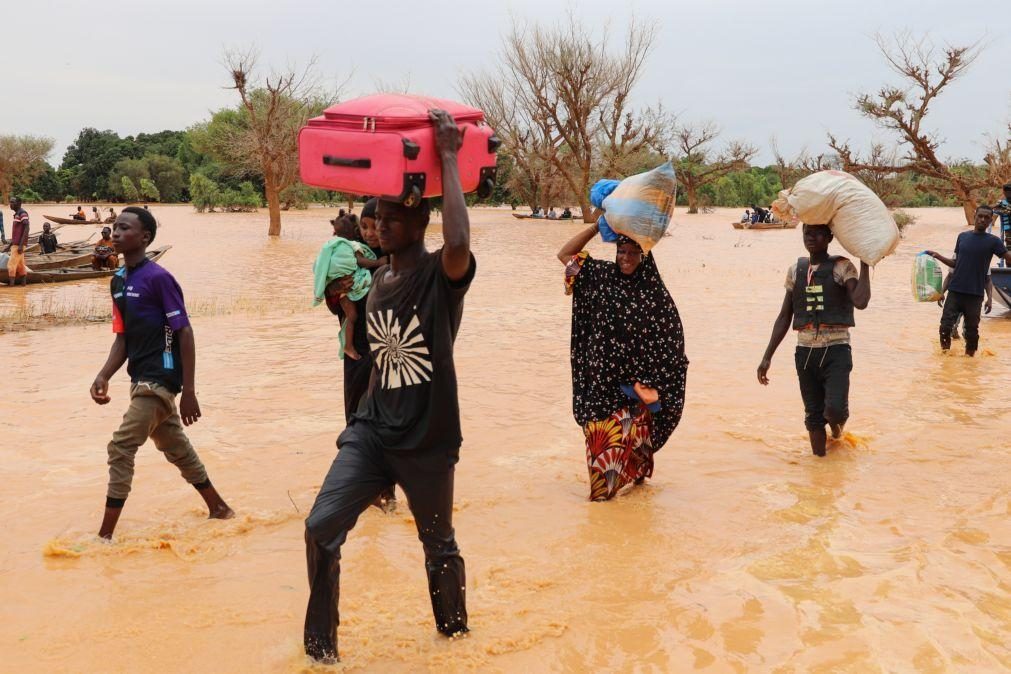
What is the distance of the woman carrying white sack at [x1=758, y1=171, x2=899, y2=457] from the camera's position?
5.45m

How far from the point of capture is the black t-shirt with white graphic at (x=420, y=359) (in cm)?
299

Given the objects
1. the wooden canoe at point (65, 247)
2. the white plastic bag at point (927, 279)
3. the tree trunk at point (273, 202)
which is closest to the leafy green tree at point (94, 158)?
the tree trunk at point (273, 202)

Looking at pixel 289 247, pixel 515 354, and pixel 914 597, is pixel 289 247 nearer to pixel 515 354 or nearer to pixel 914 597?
pixel 515 354

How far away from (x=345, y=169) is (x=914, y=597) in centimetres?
293

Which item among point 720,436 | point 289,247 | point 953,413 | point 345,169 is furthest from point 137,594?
point 289,247

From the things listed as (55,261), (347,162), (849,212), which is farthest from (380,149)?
(55,261)

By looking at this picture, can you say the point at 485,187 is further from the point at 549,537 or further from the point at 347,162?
the point at 549,537

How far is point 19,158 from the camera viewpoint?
178ft

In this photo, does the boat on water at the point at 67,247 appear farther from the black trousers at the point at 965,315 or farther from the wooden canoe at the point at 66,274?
the black trousers at the point at 965,315

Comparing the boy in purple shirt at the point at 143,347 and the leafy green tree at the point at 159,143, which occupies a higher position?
the leafy green tree at the point at 159,143

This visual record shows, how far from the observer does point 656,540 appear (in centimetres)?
446

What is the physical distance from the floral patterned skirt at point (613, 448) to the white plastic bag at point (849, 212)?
1745 millimetres

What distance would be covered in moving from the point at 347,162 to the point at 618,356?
2.57 metres

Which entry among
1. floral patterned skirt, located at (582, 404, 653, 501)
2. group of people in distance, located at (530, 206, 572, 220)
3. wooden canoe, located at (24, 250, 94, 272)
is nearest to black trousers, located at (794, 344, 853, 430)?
floral patterned skirt, located at (582, 404, 653, 501)
